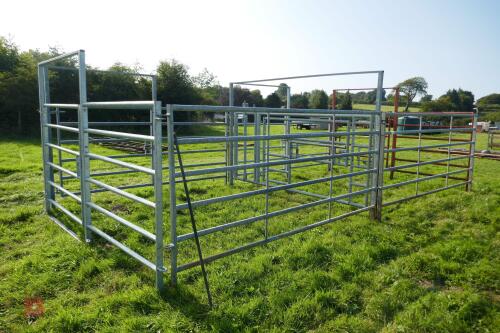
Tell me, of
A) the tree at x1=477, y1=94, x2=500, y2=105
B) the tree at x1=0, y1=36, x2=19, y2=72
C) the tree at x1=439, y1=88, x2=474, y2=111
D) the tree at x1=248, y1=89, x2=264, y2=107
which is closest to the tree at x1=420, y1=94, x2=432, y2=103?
the tree at x1=439, y1=88, x2=474, y2=111

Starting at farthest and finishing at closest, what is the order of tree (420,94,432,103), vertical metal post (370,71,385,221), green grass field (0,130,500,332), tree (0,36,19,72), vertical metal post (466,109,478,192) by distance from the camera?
tree (420,94,432,103) < tree (0,36,19,72) < vertical metal post (466,109,478,192) < vertical metal post (370,71,385,221) < green grass field (0,130,500,332)

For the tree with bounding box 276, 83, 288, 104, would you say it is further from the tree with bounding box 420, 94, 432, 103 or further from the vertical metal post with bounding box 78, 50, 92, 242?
the tree with bounding box 420, 94, 432, 103

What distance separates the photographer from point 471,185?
7121 millimetres

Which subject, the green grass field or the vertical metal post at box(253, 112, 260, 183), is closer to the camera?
the green grass field

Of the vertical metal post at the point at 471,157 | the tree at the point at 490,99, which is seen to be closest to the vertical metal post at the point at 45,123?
the vertical metal post at the point at 471,157

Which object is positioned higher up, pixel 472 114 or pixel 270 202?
pixel 472 114

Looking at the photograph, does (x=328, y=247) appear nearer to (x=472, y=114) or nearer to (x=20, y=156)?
(x=472, y=114)

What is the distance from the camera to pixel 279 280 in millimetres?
3197

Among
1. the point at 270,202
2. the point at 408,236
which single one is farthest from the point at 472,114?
the point at 270,202

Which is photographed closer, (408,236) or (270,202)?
(408,236)

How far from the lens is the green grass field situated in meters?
2.63

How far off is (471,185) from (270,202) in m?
4.25

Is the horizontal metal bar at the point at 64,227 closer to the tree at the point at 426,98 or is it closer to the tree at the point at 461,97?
the tree at the point at 426,98

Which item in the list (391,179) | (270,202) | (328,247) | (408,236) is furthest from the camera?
(391,179)
